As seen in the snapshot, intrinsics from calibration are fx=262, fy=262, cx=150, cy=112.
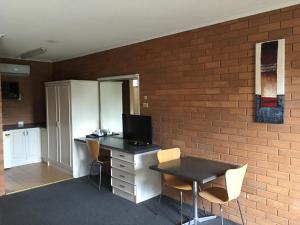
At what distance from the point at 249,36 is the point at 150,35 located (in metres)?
1.47

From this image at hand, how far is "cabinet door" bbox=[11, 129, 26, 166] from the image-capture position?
5.38 meters

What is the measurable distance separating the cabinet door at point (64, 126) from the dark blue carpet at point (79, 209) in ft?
2.95

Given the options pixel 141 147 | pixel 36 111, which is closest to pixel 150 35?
pixel 141 147

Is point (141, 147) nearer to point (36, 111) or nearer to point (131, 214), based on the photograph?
point (131, 214)

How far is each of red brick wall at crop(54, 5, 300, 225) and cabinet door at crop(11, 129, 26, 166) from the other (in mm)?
3032

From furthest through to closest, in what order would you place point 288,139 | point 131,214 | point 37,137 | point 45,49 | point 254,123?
point 37,137, point 45,49, point 131,214, point 254,123, point 288,139

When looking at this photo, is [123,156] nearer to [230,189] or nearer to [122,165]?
[122,165]

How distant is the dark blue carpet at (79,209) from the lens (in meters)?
3.15

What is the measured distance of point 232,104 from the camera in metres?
3.05

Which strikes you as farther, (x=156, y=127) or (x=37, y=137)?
(x=37, y=137)

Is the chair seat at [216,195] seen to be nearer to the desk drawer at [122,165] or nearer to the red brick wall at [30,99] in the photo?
the desk drawer at [122,165]

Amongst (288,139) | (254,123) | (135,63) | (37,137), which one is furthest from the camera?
(37,137)

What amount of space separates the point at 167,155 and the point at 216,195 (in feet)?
2.64

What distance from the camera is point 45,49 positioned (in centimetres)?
483
